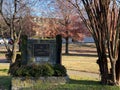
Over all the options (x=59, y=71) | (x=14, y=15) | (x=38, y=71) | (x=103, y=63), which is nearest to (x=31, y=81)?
(x=38, y=71)

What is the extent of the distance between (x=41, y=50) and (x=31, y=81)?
5.68 feet

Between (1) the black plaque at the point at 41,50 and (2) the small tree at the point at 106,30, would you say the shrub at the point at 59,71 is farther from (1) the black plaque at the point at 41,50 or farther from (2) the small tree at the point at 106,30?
(2) the small tree at the point at 106,30

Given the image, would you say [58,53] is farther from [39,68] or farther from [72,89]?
[72,89]

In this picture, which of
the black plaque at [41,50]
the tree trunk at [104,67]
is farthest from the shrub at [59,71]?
the tree trunk at [104,67]

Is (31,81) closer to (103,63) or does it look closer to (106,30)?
(103,63)

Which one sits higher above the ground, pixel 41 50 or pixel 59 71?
pixel 41 50

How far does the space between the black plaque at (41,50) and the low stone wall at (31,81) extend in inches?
55.5

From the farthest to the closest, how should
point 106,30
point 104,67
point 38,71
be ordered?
1. point 38,71
2. point 104,67
3. point 106,30

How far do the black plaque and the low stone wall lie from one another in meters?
1.41

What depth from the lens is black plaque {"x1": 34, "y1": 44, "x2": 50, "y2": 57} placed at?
14484 mm

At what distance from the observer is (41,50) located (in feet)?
47.7

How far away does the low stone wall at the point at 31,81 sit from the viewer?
13078mm

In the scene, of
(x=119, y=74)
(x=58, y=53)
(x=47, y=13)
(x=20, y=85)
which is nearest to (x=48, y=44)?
(x=58, y=53)

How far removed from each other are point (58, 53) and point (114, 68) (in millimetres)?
3287
